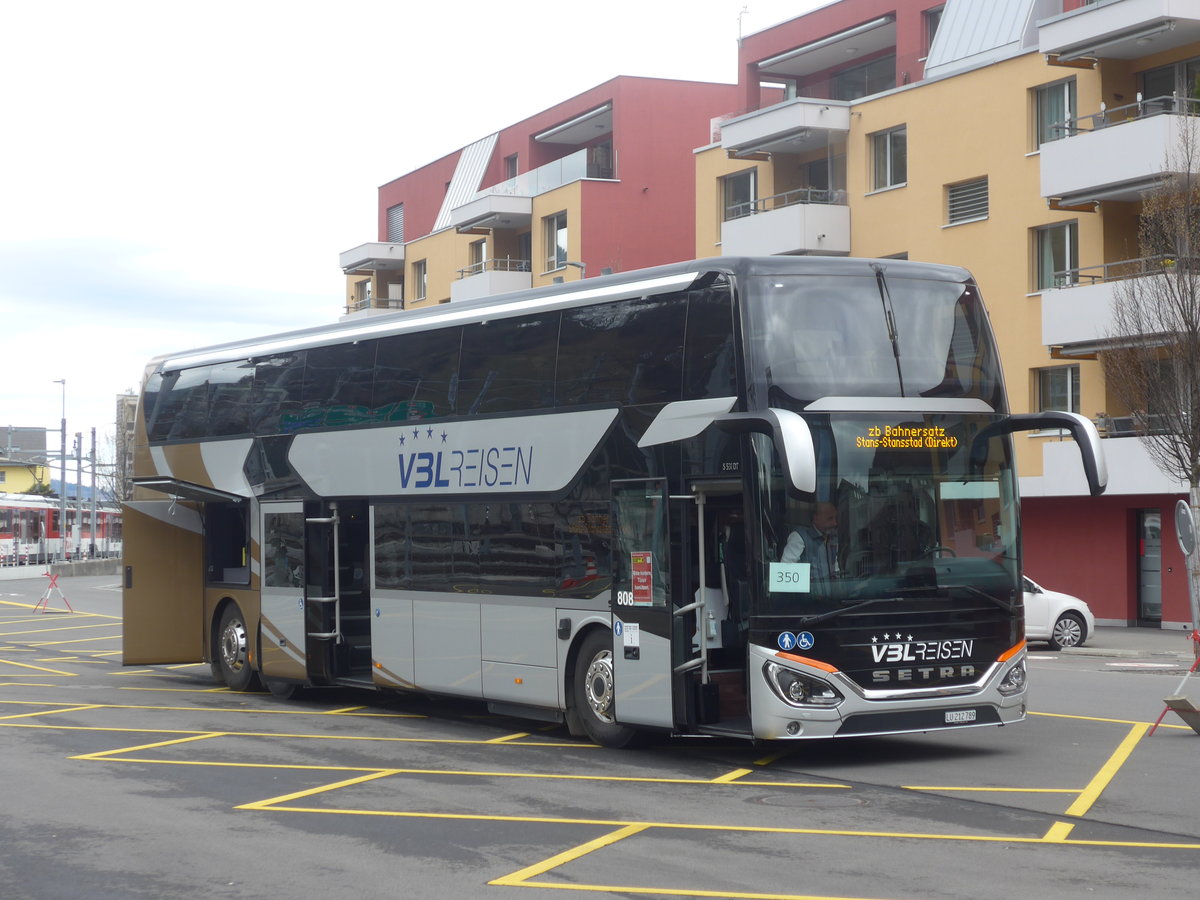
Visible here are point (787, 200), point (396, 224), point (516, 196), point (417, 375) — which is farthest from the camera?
point (396, 224)

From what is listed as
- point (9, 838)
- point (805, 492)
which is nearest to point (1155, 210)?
point (805, 492)

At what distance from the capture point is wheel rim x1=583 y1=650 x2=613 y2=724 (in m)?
13.3

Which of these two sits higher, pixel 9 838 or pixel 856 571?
pixel 856 571

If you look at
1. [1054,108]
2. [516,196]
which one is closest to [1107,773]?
[1054,108]

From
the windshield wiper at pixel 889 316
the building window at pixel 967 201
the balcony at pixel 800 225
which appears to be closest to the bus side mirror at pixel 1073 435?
the windshield wiper at pixel 889 316

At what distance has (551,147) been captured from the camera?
55344 millimetres

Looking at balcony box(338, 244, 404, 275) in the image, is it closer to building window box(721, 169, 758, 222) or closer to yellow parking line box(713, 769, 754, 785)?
building window box(721, 169, 758, 222)

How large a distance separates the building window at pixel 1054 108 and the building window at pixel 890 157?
12.7ft

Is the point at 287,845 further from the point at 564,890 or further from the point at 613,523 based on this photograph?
the point at 613,523

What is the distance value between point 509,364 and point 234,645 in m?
6.81

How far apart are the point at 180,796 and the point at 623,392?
4.78 m

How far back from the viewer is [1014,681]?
40.7 feet

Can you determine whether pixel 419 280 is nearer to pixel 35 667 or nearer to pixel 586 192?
pixel 586 192

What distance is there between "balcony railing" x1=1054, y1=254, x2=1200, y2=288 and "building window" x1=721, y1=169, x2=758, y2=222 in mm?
10485
